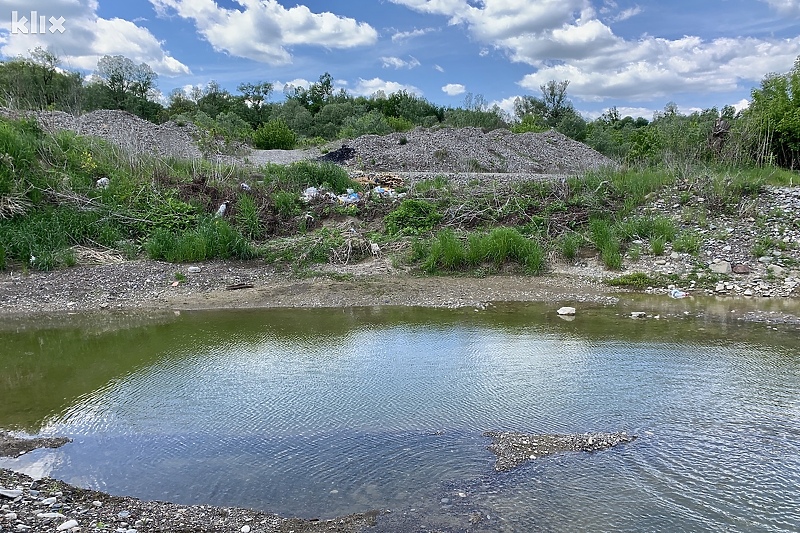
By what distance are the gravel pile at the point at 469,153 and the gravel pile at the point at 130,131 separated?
16.9ft

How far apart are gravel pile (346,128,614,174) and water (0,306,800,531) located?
9.74 m

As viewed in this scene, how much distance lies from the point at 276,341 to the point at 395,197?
6.24 metres

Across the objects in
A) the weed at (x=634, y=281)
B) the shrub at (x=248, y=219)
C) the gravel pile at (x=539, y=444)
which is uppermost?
the shrub at (x=248, y=219)

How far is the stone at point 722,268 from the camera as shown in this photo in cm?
953

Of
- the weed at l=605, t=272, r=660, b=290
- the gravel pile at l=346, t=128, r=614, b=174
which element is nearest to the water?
the weed at l=605, t=272, r=660, b=290

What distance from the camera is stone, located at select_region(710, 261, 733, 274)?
9.53 metres

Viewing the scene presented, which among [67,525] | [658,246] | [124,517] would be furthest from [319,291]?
[67,525]

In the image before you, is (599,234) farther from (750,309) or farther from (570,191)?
Answer: (750,309)

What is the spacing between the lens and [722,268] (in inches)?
376

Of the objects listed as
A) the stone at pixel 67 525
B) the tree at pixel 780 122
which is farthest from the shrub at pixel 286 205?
the tree at pixel 780 122

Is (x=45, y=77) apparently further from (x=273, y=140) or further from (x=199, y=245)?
(x=199, y=245)

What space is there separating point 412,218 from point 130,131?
10512mm

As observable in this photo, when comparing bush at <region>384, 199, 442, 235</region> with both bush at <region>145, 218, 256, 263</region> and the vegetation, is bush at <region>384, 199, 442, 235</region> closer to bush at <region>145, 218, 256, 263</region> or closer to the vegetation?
the vegetation

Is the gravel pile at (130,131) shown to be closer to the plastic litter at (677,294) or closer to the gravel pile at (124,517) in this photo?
the gravel pile at (124,517)
